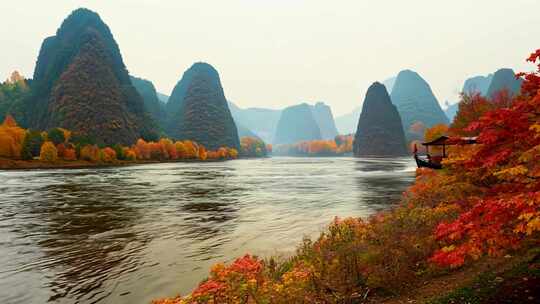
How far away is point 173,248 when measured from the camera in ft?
55.4

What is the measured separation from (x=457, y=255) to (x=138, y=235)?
17.0 meters

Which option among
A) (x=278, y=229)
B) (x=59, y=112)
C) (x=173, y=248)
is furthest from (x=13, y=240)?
(x=59, y=112)

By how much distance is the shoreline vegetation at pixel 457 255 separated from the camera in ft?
21.9

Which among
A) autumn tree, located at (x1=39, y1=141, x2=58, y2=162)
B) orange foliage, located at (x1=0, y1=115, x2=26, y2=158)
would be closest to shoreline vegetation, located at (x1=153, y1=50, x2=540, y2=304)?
autumn tree, located at (x1=39, y1=141, x2=58, y2=162)

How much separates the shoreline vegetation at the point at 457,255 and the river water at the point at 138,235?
3450 mm

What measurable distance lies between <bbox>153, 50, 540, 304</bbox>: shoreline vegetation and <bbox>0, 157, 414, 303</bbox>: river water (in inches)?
136

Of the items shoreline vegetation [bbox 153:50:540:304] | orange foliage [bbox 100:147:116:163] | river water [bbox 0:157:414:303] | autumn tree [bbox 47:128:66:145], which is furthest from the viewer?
orange foliage [bbox 100:147:116:163]

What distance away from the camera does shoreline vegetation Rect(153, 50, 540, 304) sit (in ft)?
21.9

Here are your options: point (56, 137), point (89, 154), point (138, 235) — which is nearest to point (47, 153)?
point (89, 154)

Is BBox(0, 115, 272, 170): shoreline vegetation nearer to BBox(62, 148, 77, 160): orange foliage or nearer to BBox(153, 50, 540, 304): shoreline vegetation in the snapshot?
BBox(62, 148, 77, 160): orange foliage

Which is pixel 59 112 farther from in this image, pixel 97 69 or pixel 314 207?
pixel 314 207

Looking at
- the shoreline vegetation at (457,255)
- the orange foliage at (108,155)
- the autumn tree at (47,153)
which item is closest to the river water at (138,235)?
the shoreline vegetation at (457,255)

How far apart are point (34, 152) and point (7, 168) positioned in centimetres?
1452

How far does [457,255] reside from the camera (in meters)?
7.28
